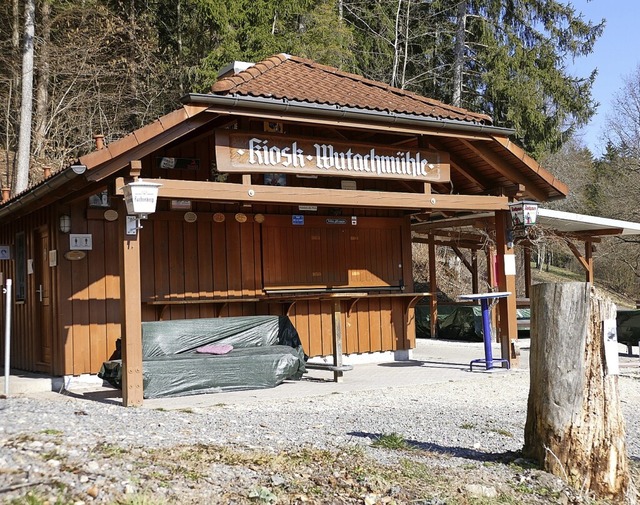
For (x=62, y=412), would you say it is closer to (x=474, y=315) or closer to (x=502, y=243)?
(x=502, y=243)

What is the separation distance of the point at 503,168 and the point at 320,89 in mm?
3280

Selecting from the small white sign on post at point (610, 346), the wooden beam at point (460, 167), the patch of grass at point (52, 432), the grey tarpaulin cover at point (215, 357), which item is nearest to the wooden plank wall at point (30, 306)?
the grey tarpaulin cover at point (215, 357)

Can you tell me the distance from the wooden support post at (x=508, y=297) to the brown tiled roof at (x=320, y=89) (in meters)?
1.72

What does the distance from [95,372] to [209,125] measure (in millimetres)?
3753

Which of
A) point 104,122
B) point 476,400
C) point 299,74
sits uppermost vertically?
point 104,122

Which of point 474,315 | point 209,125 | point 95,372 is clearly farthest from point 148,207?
point 474,315

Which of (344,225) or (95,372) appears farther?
(344,225)

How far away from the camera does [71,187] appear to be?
9750mm

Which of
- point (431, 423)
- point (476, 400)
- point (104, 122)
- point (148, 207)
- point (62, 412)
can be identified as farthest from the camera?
point (104, 122)

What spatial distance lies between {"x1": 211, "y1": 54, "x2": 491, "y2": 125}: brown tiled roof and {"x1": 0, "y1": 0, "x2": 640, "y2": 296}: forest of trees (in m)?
8.40

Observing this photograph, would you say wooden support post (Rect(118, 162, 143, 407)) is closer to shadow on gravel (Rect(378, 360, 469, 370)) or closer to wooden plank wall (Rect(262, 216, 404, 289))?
wooden plank wall (Rect(262, 216, 404, 289))

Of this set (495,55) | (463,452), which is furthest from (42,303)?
(495,55)

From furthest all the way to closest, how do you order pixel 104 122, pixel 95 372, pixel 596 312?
1. pixel 104 122
2. pixel 95 372
3. pixel 596 312

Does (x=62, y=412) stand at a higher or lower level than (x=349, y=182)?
lower
